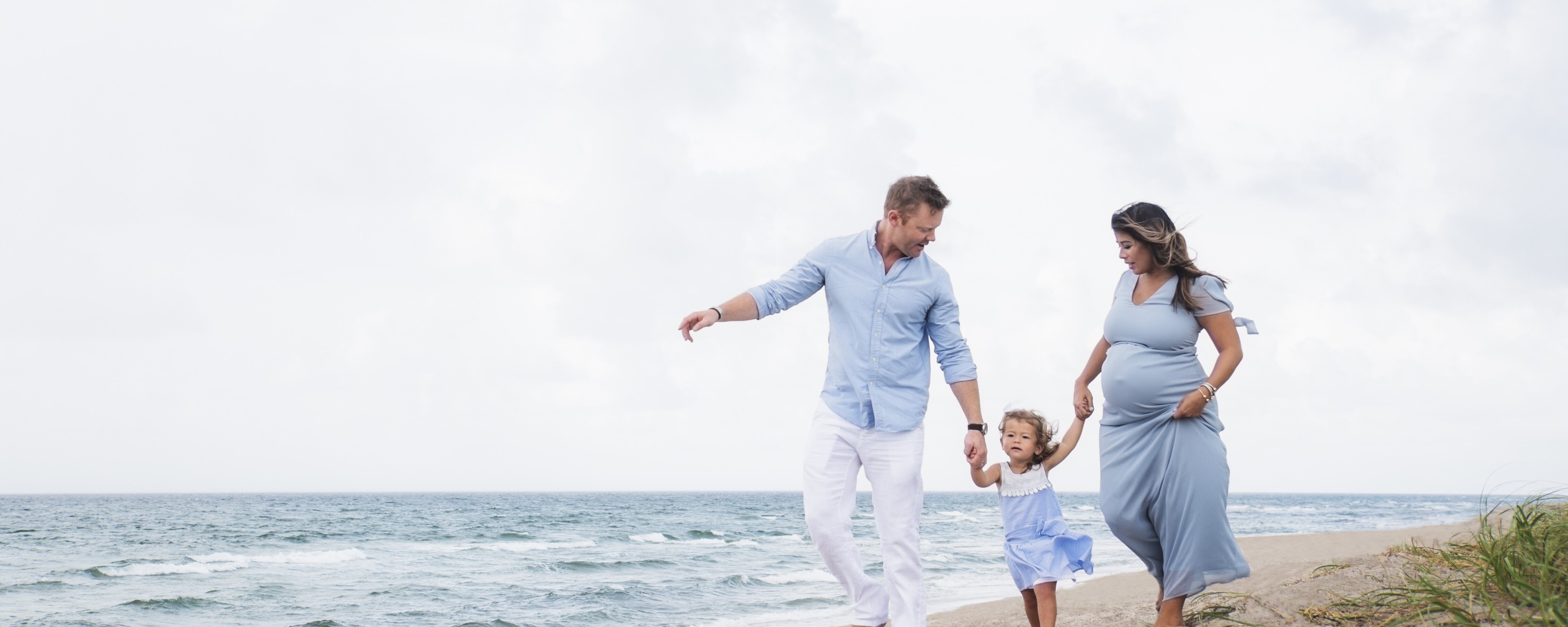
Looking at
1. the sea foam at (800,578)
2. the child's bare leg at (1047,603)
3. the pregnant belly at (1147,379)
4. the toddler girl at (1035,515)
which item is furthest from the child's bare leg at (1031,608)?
the sea foam at (800,578)

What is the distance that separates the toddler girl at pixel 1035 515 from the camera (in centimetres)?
421

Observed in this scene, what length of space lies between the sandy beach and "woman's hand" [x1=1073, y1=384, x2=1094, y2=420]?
1.03m

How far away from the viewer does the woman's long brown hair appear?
354cm

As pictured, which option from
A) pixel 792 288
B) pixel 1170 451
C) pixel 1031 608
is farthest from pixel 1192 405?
pixel 792 288

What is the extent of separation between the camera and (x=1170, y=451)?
356 cm

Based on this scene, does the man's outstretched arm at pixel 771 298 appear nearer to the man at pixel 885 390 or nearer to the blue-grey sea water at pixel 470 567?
the man at pixel 885 390

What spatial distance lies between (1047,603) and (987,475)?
614mm

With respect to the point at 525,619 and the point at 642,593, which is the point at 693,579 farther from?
the point at 525,619

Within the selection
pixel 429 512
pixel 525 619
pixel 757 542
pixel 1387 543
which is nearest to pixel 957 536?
pixel 757 542

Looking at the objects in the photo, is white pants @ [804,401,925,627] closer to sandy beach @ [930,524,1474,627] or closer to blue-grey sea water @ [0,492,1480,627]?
sandy beach @ [930,524,1474,627]

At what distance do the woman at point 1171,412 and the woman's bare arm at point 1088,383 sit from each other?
255 mm

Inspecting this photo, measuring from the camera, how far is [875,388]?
11.8 ft

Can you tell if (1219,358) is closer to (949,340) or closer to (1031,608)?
(949,340)

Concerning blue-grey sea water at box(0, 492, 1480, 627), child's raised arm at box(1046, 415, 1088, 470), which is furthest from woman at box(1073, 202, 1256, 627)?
blue-grey sea water at box(0, 492, 1480, 627)
